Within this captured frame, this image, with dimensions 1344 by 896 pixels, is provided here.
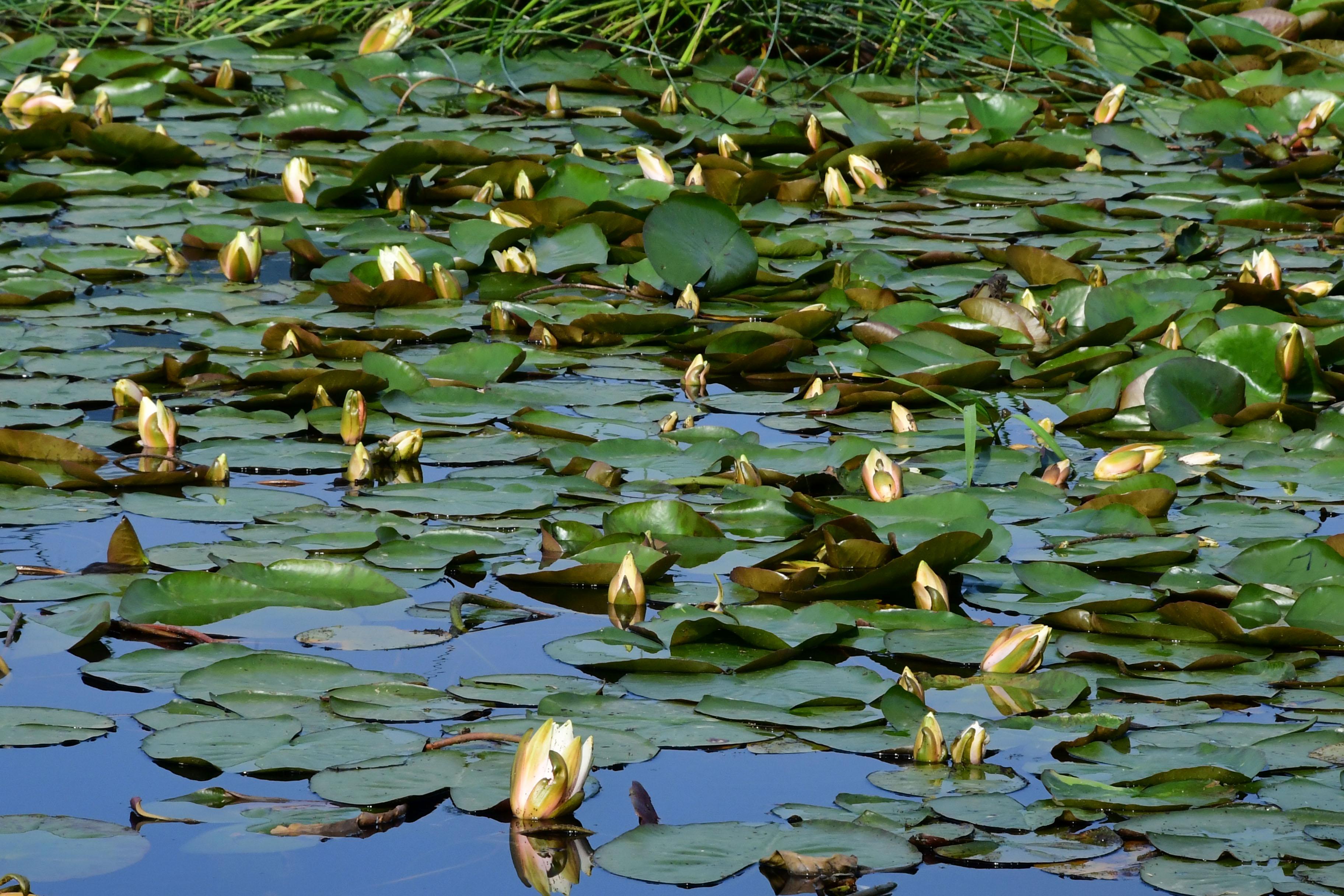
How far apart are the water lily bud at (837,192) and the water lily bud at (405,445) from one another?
2.02 metres

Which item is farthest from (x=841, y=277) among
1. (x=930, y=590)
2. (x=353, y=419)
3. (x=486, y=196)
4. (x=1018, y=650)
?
(x=1018, y=650)

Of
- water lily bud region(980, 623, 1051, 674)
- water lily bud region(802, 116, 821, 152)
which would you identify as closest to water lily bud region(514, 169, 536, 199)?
water lily bud region(802, 116, 821, 152)

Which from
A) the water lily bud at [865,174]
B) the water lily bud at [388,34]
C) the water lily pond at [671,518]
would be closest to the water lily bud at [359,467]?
the water lily pond at [671,518]

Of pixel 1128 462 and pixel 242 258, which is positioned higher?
pixel 242 258

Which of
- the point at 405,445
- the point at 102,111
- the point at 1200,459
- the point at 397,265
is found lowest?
the point at 1200,459

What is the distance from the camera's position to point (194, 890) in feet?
4.28

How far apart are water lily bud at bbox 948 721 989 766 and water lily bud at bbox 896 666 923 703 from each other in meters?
0.12

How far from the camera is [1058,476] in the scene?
7.69 ft

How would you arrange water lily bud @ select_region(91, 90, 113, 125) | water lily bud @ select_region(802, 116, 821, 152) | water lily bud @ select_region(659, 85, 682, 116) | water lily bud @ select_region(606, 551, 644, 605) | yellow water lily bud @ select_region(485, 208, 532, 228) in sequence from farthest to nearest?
water lily bud @ select_region(659, 85, 682, 116) < water lily bud @ select_region(91, 90, 113, 125) < water lily bud @ select_region(802, 116, 821, 152) < yellow water lily bud @ select_region(485, 208, 532, 228) < water lily bud @ select_region(606, 551, 644, 605)

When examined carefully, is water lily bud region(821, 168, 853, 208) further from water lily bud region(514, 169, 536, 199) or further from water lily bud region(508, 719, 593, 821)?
water lily bud region(508, 719, 593, 821)

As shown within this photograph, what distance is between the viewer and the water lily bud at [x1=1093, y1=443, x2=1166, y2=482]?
234cm

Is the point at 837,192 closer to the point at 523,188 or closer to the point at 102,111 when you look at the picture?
the point at 523,188

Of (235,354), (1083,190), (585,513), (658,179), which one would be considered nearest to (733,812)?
(585,513)

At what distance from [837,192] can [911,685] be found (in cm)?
260
